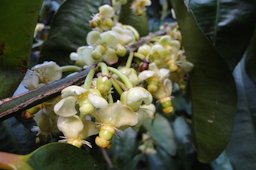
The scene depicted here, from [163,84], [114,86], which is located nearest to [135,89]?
[114,86]

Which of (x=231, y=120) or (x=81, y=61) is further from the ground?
(x=81, y=61)

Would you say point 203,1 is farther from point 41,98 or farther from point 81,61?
point 41,98

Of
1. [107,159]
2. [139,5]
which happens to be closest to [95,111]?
[139,5]

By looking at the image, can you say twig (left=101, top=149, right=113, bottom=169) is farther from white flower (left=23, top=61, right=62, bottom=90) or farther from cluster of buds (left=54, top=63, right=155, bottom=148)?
cluster of buds (left=54, top=63, right=155, bottom=148)

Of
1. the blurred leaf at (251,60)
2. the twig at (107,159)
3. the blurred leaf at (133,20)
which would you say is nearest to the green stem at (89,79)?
the blurred leaf at (251,60)

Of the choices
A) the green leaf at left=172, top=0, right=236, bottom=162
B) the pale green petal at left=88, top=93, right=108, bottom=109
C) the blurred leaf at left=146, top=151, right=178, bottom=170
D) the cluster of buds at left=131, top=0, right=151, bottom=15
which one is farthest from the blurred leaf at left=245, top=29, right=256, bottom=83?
the blurred leaf at left=146, top=151, right=178, bottom=170

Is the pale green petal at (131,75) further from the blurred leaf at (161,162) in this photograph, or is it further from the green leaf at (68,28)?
the blurred leaf at (161,162)

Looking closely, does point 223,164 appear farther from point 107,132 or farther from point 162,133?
point 107,132
